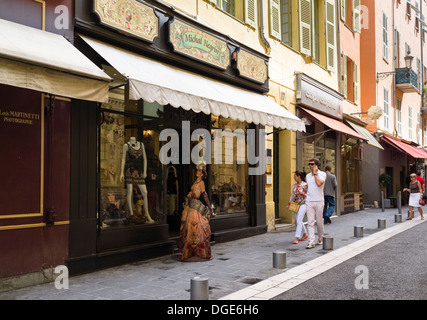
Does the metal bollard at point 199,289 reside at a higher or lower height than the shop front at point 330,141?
lower

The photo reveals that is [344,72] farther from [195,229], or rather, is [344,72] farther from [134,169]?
[195,229]

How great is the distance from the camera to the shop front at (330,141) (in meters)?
13.5

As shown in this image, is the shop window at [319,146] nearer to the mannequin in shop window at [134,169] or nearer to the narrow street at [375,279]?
the narrow street at [375,279]

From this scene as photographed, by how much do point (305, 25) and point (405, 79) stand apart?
1215cm

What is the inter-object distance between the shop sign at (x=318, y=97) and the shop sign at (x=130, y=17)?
6.68 m

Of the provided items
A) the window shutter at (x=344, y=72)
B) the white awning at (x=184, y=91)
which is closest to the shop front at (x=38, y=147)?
the white awning at (x=184, y=91)

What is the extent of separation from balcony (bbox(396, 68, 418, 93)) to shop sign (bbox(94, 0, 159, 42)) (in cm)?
1903

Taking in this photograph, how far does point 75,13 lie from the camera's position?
625cm

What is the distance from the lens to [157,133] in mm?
8227

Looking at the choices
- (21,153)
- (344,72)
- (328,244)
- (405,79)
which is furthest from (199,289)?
(405,79)

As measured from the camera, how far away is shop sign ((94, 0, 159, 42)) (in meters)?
6.66

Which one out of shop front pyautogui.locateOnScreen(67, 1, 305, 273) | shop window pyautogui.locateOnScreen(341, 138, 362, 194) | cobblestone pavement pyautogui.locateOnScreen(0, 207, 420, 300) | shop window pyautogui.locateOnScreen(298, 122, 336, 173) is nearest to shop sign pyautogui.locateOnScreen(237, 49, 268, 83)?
shop front pyautogui.locateOnScreen(67, 1, 305, 273)

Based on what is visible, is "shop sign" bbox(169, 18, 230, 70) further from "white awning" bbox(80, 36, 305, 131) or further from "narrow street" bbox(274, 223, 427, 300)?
"narrow street" bbox(274, 223, 427, 300)

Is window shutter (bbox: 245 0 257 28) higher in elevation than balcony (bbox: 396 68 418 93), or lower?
lower
